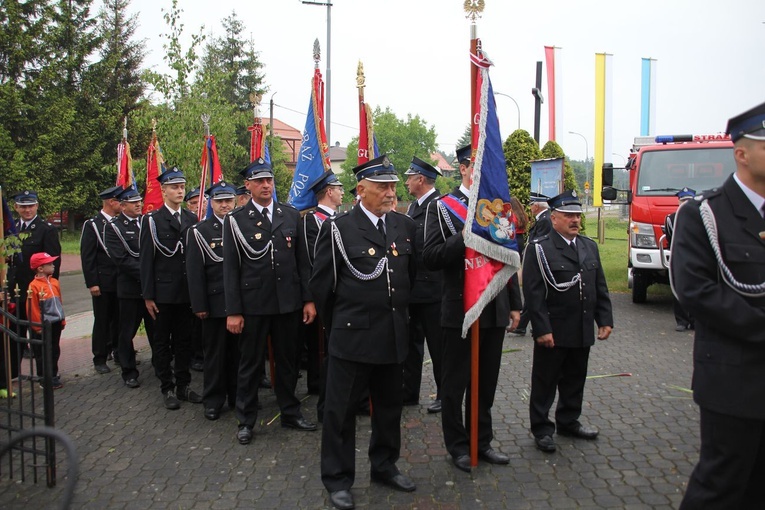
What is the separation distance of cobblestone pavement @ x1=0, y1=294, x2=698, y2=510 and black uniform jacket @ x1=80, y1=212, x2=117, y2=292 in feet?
4.56

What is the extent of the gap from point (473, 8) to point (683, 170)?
7.91m

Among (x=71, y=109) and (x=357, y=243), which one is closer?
(x=357, y=243)

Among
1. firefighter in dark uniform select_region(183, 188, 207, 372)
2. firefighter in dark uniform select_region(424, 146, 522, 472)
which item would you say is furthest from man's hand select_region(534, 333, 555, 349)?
firefighter in dark uniform select_region(183, 188, 207, 372)

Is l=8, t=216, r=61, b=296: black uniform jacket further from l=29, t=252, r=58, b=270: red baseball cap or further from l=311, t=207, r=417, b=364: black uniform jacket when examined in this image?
l=311, t=207, r=417, b=364: black uniform jacket

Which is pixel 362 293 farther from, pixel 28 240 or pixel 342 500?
pixel 28 240

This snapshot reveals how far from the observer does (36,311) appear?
7316mm

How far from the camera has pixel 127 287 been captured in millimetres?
7367

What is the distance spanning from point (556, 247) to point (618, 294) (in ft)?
29.3

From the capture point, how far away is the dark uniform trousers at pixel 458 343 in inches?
186

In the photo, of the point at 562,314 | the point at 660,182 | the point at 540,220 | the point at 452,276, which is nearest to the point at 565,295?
the point at 562,314

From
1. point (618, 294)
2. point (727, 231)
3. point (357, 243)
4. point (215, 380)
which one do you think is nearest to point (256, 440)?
point (215, 380)

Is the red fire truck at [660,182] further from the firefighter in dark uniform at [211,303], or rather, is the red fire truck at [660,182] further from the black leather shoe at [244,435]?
the black leather shoe at [244,435]

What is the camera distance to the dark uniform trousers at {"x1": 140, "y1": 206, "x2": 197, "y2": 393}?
671 cm

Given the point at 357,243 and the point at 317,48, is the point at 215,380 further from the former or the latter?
the point at 317,48
